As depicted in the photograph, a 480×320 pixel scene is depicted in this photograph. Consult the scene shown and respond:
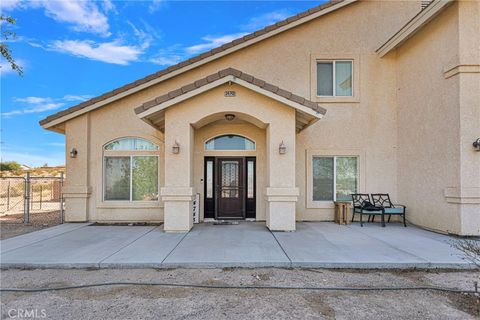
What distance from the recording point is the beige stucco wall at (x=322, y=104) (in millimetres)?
10094

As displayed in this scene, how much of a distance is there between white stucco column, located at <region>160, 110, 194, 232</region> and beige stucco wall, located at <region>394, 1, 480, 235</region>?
24.3ft

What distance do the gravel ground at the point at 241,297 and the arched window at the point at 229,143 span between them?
5.59 metres

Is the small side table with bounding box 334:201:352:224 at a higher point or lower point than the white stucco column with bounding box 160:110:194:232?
lower

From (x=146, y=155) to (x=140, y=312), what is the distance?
23.3 feet

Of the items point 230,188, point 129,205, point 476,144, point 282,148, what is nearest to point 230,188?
point 230,188

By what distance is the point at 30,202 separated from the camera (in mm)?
16688

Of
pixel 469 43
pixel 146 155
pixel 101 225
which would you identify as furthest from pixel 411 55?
pixel 101 225

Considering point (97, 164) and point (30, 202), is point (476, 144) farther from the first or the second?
point (30, 202)

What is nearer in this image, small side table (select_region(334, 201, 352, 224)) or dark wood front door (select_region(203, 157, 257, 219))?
small side table (select_region(334, 201, 352, 224))

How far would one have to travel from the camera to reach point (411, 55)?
954cm

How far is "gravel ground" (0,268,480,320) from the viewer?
12.5 ft

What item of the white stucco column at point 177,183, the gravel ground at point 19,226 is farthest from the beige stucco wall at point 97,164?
the white stucco column at point 177,183

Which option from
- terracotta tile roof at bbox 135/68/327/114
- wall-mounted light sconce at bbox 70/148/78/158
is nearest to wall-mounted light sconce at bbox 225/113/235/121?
terracotta tile roof at bbox 135/68/327/114

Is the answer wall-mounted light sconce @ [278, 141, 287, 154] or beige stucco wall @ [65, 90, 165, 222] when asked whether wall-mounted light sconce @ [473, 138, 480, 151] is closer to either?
wall-mounted light sconce @ [278, 141, 287, 154]
